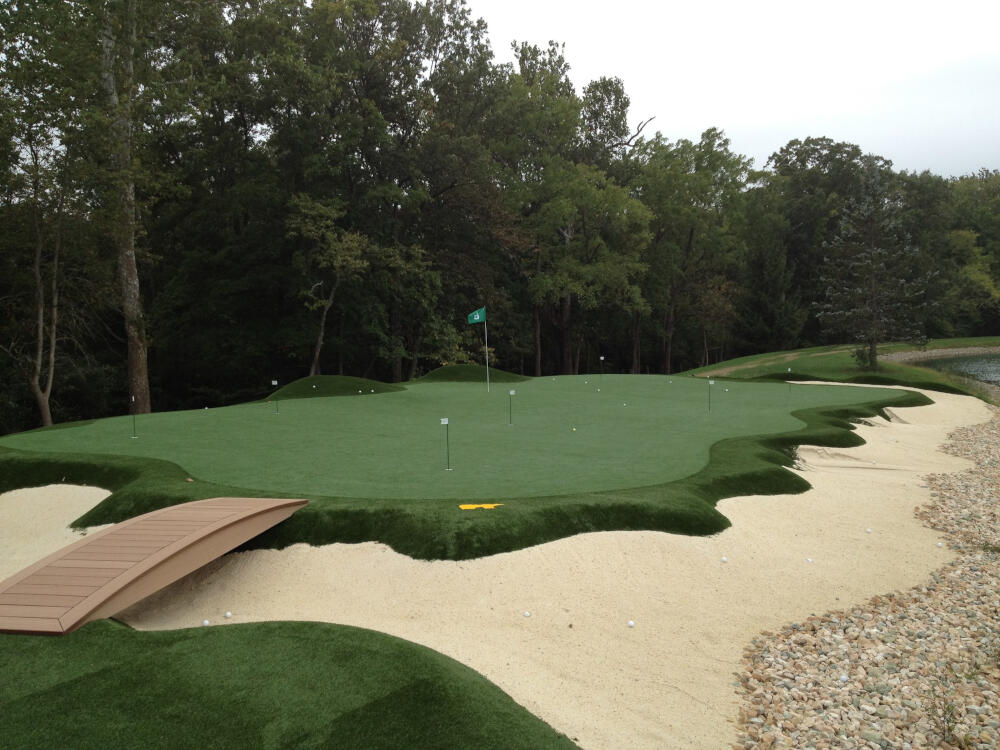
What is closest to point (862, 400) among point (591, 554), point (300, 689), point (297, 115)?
point (591, 554)

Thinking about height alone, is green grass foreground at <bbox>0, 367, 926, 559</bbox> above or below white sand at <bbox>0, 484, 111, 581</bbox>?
above

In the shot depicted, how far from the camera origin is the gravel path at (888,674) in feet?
13.7

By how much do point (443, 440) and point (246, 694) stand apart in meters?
7.56

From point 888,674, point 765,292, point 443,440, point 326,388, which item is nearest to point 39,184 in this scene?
point 326,388

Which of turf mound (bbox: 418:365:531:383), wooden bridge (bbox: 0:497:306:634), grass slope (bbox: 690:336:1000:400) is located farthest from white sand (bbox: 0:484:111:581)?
grass slope (bbox: 690:336:1000:400)

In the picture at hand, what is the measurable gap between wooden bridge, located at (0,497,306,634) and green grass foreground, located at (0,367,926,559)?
57 cm

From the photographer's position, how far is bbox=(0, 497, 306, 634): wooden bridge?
468 centimetres

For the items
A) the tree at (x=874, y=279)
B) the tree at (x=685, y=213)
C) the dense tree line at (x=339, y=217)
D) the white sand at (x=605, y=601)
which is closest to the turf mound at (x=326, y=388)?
the dense tree line at (x=339, y=217)

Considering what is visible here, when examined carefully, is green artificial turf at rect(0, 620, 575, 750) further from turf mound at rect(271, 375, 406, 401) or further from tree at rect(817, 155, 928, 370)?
tree at rect(817, 155, 928, 370)

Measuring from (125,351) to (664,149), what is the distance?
35065mm

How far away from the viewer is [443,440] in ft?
37.4

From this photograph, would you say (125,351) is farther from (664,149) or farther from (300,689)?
(664,149)

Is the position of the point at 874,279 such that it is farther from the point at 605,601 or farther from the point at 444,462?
the point at 605,601

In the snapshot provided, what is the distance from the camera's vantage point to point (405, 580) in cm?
614
